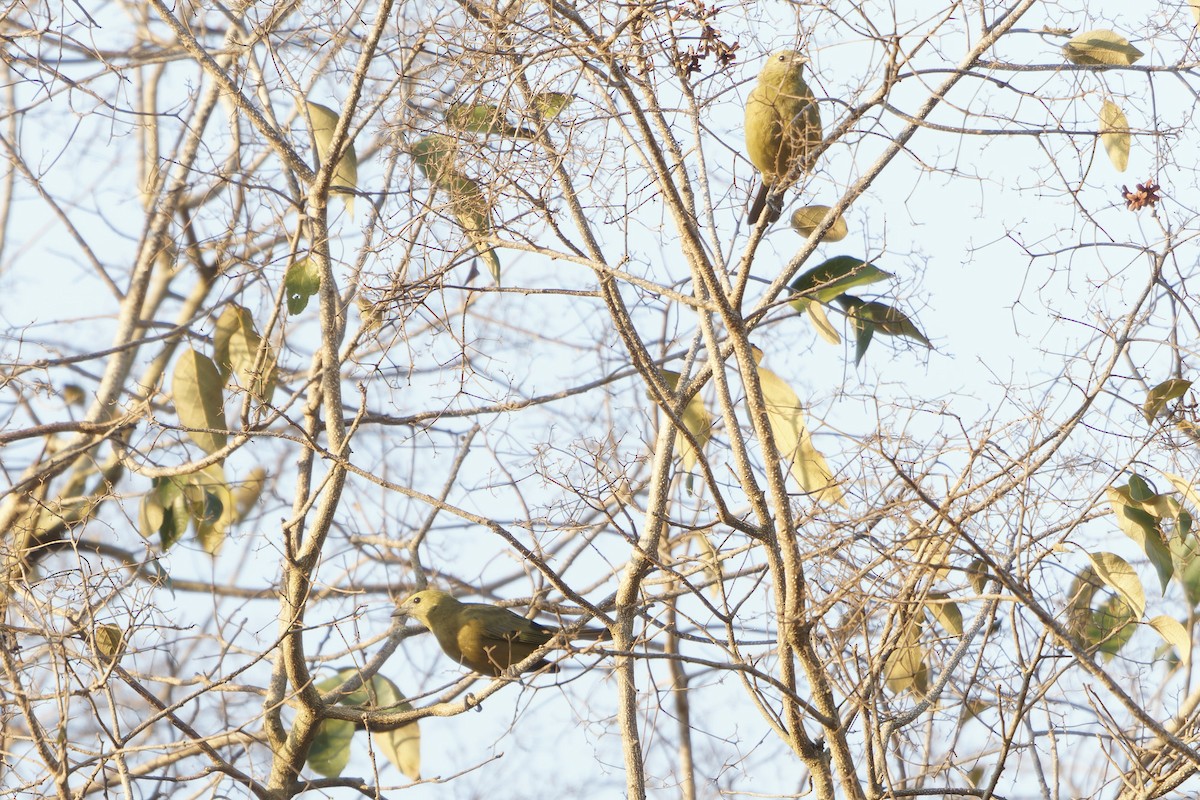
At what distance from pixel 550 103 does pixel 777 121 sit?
50cm

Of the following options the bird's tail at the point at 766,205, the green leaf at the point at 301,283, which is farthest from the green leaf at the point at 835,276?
the green leaf at the point at 301,283

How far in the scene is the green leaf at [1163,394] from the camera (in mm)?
2918

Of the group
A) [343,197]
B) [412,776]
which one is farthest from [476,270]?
[412,776]

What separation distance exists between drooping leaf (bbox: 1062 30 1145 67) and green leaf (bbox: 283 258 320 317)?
207cm

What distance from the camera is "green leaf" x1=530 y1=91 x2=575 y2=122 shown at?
2719mm

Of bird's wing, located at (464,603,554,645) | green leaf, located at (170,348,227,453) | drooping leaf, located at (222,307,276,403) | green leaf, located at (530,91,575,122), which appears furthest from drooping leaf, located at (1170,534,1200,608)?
green leaf, located at (170,348,227,453)

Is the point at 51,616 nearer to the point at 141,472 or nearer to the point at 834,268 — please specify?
the point at 141,472

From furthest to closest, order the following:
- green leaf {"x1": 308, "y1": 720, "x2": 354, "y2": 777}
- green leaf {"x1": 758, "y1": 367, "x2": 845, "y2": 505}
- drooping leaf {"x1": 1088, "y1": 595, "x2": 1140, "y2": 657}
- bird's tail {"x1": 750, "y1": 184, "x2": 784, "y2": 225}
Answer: green leaf {"x1": 308, "y1": 720, "x2": 354, "y2": 777} < drooping leaf {"x1": 1088, "y1": 595, "x2": 1140, "y2": 657} < green leaf {"x1": 758, "y1": 367, "x2": 845, "y2": 505} < bird's tail {"x1": 750, "y1": 184, "x2": 784, "y2": 225}

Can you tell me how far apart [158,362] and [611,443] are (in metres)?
3.60

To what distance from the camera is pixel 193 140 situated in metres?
5.14

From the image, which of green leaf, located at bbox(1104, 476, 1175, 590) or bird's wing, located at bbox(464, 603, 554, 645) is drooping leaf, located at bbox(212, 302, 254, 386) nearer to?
bird's wing, located at bbox(464, 603, 554, 645)

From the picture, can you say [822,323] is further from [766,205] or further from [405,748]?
[405,748]

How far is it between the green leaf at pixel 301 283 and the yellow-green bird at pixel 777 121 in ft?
4.56

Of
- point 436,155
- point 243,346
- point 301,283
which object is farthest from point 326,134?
point 243,346
